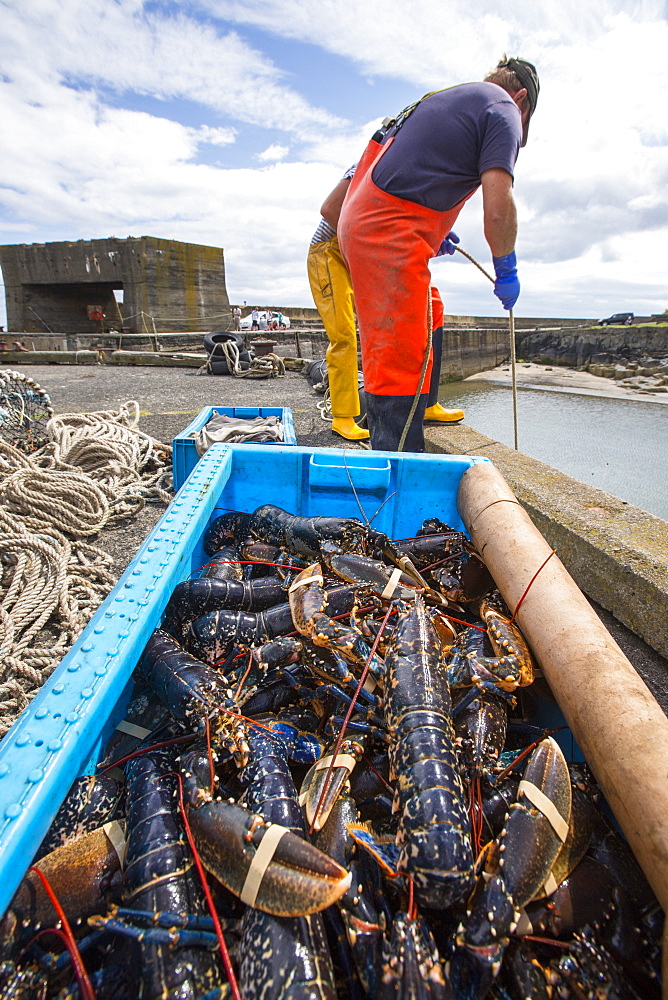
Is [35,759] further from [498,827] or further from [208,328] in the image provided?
[208,328]

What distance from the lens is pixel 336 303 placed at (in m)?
4.19

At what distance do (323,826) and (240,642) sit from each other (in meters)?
0.86

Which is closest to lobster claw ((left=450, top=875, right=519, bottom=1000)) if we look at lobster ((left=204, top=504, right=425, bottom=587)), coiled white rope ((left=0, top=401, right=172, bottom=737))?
lobster ((left=204, top=504, right=425, bottom=587))

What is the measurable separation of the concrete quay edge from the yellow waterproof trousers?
5.78ft

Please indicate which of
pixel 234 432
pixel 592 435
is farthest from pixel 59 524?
pixel 592 435

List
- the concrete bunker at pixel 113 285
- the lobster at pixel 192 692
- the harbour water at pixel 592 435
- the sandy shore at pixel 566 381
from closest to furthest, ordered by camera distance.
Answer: the lobster at pixel 192 692
the harbour water at pixel 592 435
the sandy shore at pixel 566 381
the concrete bunker at pixel 113 285

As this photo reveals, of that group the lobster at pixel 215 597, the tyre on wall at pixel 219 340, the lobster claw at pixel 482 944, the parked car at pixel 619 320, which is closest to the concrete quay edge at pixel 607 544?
the lobster claw at pixel 482 944

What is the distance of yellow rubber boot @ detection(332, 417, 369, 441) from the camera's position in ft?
14.7

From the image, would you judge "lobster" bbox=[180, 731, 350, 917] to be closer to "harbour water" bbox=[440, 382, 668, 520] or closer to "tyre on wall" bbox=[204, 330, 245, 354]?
"harbour water" bbox=[440, 382, 668, 520]

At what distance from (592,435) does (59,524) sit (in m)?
8.52

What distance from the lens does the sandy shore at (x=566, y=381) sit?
13789 mm

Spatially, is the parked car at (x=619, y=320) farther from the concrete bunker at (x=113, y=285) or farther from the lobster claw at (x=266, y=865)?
the lobster claw at (x=266, y=865)

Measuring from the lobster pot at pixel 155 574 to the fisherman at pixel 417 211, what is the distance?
77cm

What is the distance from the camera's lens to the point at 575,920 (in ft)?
3.74
